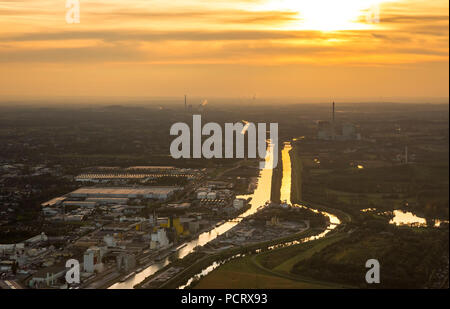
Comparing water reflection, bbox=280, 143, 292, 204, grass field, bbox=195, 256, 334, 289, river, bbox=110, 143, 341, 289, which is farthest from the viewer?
water reflection, bbox=280, 143, 292, 204

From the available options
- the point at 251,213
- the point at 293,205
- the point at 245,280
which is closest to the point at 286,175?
the point at 293,205

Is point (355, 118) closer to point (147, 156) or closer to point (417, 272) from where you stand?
point (147, 156)

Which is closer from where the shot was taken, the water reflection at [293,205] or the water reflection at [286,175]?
the water reflection at [293,205]

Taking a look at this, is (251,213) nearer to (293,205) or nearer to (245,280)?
(293,205)

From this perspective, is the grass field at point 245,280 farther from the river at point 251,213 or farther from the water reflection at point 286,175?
the water reflection at point 286,175

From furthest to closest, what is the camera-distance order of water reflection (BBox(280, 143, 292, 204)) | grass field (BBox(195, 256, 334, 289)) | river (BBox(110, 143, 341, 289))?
water reflection (BBox(280, 143, 292, 204)), river (BBox(110, 143, 341, 289)), grass field (BBox(195, 256, 334, 289))

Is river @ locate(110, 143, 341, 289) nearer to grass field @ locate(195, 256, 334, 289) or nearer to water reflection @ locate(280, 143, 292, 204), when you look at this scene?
water reflection @ locate(280, 143, 292, 204)

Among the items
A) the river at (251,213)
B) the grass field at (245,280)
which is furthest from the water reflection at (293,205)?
the grass field at (245,280)

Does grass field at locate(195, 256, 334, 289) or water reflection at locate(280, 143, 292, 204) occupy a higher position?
water reflection at locate(280, 143, 292, 204)

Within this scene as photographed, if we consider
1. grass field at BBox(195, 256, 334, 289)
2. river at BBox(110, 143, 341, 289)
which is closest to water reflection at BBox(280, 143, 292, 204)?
river at BBox(110, 143, 341, 289)

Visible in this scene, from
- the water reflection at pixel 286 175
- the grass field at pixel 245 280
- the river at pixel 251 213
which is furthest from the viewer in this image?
the water reflection at pixel 286 175

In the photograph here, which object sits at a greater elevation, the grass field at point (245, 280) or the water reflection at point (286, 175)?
the water reflection at point (286, 175)
